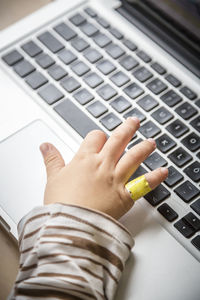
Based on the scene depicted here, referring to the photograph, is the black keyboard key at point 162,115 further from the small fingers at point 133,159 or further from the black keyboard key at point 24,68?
the black keyboard key at point 24,68

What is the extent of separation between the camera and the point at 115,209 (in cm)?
52

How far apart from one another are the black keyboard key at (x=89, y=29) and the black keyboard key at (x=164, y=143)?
8.4 inches

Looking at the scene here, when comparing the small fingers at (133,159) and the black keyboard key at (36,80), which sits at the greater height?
the black keyboard key at (36,80)

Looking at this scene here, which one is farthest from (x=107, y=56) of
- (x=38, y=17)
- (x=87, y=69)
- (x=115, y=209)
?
(x=115, y=209)

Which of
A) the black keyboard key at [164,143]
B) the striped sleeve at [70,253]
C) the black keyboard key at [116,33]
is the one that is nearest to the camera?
the striped sleeve at [70,253]

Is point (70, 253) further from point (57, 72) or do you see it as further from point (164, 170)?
point (57, 72)

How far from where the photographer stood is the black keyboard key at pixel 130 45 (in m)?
0.66

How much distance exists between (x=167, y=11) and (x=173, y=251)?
352 mm

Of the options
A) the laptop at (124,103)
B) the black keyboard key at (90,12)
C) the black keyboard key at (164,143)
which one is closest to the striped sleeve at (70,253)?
the laptop at (124,103)

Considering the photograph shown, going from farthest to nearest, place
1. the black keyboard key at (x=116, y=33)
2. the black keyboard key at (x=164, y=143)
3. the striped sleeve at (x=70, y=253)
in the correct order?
the black keyboard key at (x=116, y=33) → the black keyboard key at (x=164, y=143) → the striped sleeve at (x=70, y=253)

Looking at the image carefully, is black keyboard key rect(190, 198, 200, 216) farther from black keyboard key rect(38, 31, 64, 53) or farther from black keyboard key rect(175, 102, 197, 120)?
black keyboard key rect(38, 31, 64, 53)

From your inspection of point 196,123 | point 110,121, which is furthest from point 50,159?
point 196,123

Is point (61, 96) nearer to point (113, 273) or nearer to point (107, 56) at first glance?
point (107, 56)

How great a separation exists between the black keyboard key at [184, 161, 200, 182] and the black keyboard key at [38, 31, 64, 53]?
27cm
